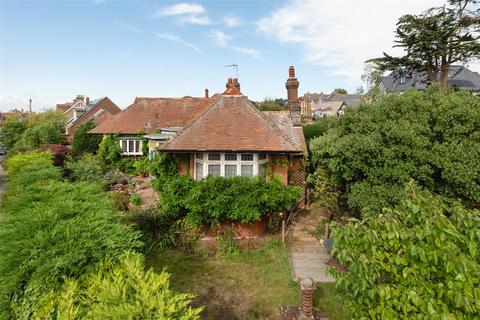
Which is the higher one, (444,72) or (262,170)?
(444,72)

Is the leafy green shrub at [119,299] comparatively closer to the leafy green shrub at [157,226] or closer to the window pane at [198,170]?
the leafy green shrub at [157,226]

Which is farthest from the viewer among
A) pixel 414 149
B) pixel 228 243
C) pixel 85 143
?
pixel 85 143

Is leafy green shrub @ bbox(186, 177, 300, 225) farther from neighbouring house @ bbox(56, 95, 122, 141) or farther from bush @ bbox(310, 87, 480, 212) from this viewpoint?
neighbouring house @ bbox(56, 95, 122, 141)

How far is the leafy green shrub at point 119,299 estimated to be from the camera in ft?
14.1

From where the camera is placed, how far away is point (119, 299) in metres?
4.61

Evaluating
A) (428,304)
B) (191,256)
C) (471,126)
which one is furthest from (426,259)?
(191,256)

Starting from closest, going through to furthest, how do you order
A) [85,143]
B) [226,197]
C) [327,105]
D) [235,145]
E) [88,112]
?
[226,197] < [235,145] < [85,143] < [88,112] < [327,105]

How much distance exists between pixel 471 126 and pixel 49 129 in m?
51.6

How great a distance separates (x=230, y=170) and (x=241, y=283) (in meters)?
5.12

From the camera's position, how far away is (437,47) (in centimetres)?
2597

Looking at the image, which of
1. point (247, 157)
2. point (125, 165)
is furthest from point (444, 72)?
point (125, 165)

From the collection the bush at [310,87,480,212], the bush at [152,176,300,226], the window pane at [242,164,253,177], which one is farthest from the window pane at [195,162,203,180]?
the bush at [310,87,480,212]

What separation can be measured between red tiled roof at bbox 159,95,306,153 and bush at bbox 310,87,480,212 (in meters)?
3.09

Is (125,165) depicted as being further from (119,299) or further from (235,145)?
(119,299)
